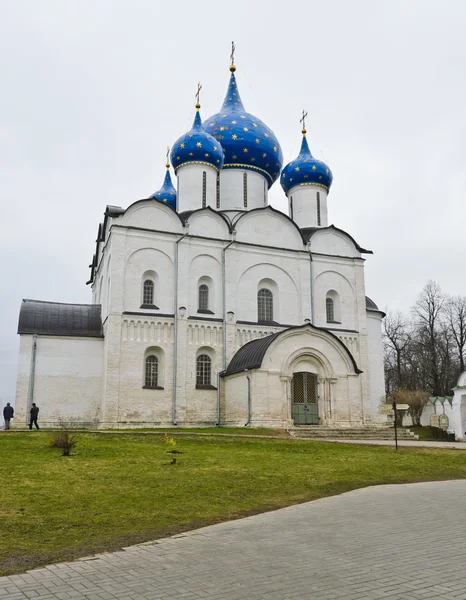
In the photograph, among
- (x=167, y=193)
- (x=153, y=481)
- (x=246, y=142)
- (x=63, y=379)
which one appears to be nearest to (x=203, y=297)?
(x=63, y=379)

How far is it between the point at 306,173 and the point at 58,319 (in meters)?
14.9

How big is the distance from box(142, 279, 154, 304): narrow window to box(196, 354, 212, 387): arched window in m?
3.30

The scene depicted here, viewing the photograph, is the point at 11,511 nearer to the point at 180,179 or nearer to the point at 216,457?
the point at 216,457

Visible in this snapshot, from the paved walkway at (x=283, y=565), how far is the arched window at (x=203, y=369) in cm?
1807

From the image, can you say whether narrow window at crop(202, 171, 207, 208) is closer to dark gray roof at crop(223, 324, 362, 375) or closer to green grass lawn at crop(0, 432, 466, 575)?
dark gray roof at crop(223, 324, 362, 375)

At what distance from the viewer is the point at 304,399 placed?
24.6 metres

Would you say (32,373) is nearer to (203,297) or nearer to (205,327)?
(205,327)

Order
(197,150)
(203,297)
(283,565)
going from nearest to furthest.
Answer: (283,565), (203,297), (197,150)

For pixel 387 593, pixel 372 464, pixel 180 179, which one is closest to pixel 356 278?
pixel 180 179

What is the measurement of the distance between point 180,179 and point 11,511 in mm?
23035

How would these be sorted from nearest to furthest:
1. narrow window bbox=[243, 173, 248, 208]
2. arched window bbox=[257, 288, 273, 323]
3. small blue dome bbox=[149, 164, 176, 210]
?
arched window bbox=[257, 288, 273, 323]
narrow window bbox=[243, 173, 248, 208]
small blue dome bbox=[149, 164, 176, 210]

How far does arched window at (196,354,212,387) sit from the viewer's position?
83.5 feet

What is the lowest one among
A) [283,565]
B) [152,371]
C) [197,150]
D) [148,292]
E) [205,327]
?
[283,565]

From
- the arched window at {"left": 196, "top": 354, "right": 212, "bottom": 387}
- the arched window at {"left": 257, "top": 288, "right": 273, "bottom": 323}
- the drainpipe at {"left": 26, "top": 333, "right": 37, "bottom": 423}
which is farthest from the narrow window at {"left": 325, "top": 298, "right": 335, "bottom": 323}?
the drainpipe at {"left": 26, "top": 333, "right": 37, "bottom": 423}
